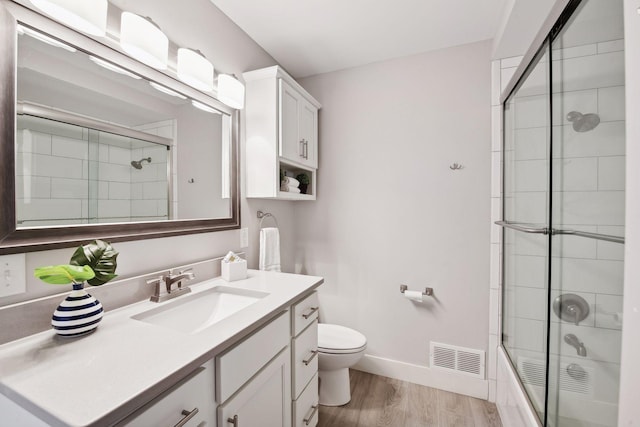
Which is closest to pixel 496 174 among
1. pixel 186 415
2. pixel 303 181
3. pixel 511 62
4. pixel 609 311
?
pixel 511 62

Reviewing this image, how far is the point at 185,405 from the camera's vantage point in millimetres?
723

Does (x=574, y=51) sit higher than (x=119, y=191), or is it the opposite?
(x=574, y=51)

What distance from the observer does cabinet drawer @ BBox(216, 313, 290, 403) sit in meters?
0.84

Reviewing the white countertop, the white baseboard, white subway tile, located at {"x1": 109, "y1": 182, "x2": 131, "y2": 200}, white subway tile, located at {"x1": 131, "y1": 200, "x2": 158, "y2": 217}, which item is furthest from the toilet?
white subway tile, located at {"x1": 109, "y1": 182, "x2": 131, "y2": 200}

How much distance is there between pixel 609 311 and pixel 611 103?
609 millimetres

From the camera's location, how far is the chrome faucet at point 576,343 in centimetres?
99

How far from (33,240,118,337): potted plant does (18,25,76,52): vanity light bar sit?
0.69 meters

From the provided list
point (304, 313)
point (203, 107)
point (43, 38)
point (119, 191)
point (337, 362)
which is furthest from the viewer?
point (337, 362)

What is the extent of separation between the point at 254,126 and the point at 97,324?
1350 mm

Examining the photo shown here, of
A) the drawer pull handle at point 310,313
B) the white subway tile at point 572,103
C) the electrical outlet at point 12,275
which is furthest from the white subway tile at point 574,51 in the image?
the electrical outlet at point 12,275

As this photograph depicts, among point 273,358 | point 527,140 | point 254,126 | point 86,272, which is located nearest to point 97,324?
point 86,272


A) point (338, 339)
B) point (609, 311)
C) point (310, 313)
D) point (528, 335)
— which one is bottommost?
point (338, 339)

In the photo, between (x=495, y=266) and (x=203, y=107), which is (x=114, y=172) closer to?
(x=203, y=107)

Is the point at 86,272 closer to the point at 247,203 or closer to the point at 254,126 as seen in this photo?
the point at 247,203
